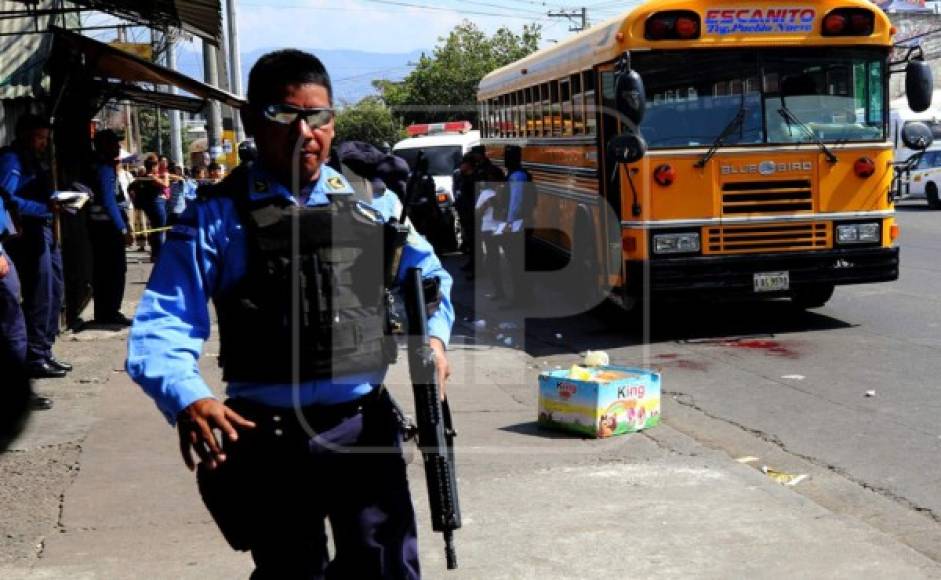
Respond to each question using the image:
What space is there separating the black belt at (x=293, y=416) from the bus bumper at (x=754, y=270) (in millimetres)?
7327

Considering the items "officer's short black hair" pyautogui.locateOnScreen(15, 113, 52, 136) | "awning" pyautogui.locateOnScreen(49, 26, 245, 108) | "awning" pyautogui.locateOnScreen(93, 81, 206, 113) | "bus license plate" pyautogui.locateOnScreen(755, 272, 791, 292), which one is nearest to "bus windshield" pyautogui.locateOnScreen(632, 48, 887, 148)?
"bus license plate" pyautogui.locateOnScreen(755, 272, 791, 292)

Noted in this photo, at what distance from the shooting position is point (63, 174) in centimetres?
1188

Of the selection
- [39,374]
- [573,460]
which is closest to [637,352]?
[573,460]

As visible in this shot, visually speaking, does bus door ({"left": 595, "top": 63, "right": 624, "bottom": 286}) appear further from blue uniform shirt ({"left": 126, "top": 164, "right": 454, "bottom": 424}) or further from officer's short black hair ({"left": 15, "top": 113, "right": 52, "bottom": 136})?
blue uniform shirt ({"left": 126, "top": 164, "right": 454, "bottom": 424})

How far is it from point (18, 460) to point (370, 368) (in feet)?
13.8

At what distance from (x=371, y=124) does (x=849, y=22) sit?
5760 centimetres

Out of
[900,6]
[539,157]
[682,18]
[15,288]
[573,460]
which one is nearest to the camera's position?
[573,460]

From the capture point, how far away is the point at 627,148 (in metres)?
10.0

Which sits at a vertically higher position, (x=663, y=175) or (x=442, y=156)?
(x=442, y=156)

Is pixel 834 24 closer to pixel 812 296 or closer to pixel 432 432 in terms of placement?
pixel 812 296

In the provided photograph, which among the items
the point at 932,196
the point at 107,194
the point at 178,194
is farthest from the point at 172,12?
the point at 932,196

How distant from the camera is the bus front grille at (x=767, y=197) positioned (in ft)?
34.6

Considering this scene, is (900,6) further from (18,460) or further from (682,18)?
(18,460)

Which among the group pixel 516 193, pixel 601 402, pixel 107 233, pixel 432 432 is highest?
pixel 516 193
